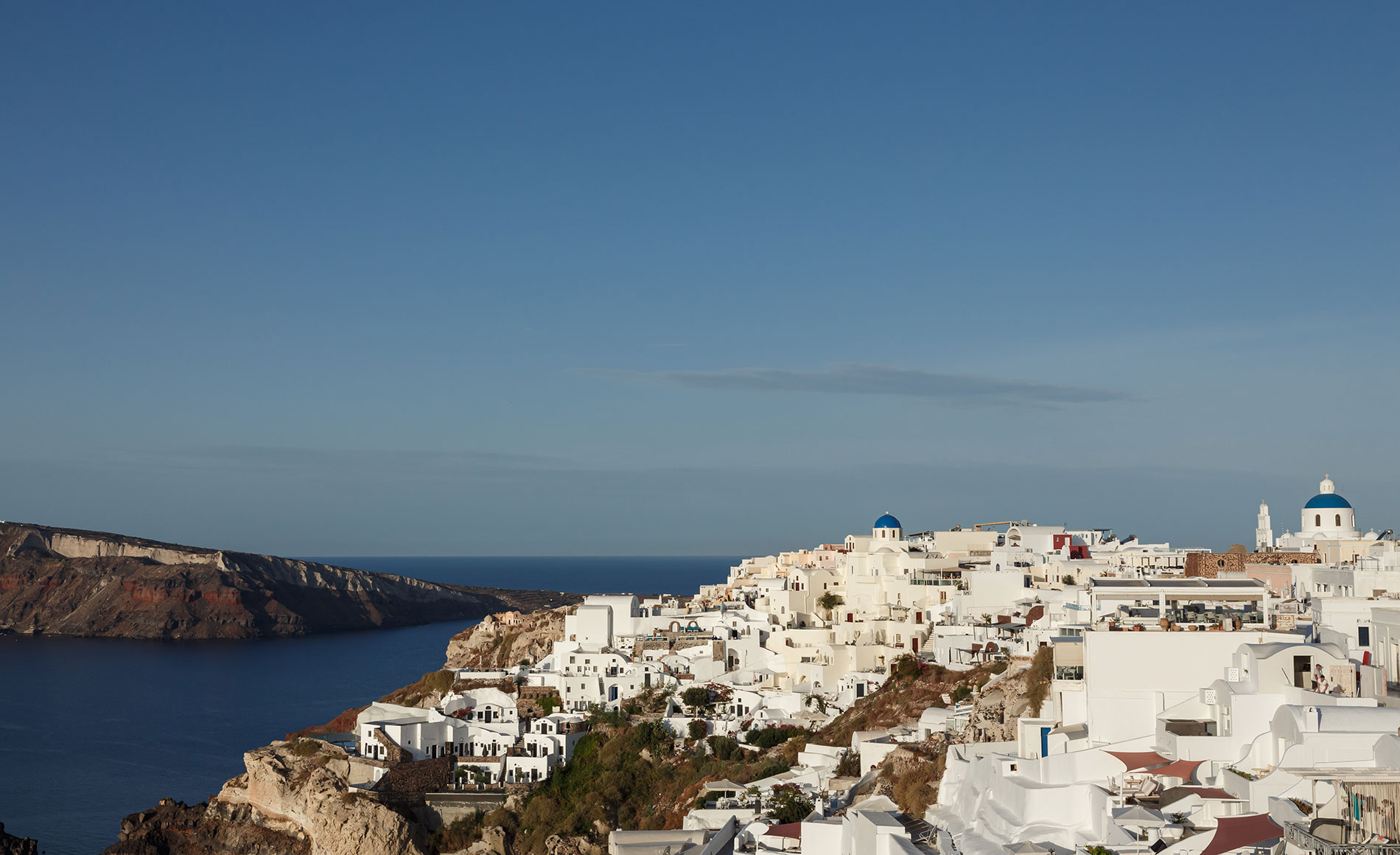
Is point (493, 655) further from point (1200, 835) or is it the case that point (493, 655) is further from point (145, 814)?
point (1200, 835)

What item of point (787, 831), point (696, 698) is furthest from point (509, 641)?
point (787, 831)

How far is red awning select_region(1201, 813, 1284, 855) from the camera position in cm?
1040

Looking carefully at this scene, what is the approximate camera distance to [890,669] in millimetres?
30656

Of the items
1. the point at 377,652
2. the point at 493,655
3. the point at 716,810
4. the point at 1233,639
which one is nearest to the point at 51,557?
the point at 377,652

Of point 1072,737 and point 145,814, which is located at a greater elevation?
point 1072,737

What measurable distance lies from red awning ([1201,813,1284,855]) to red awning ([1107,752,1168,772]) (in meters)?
3.06

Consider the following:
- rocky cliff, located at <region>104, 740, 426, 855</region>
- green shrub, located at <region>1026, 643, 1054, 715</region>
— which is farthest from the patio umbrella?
rocky cliff, located at <region>104, 740, 426, 855</region>

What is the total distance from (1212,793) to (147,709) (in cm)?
5831

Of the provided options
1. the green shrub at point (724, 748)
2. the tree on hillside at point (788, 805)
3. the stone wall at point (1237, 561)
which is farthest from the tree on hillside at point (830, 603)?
the tree on hillside at point (788, 805)

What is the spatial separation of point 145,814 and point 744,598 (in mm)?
20396

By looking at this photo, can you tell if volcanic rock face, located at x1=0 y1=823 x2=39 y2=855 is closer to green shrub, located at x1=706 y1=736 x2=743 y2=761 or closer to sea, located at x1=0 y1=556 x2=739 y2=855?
sea, located at x1=0 y1=556 x2=739 y2=855

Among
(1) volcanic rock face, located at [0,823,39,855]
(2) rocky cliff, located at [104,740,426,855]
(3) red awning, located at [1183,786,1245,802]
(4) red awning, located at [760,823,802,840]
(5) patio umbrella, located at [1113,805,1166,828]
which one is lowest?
(1) volcanic rock face, located at [0,823,39,855]

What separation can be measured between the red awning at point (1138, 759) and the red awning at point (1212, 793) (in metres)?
1.15

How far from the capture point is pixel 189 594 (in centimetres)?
10981
